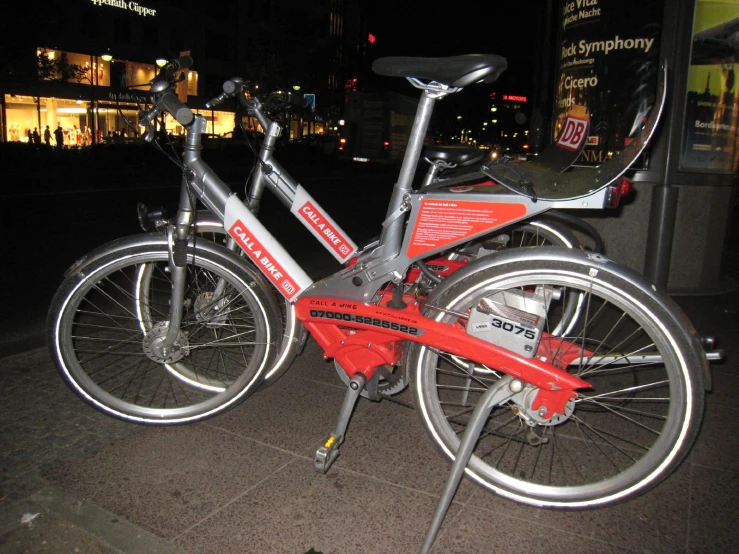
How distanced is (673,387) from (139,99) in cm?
281

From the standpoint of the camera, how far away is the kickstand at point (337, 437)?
274 cm

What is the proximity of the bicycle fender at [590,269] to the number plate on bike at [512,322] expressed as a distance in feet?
0.49

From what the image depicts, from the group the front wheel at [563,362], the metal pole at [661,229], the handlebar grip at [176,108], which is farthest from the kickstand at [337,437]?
the metal pole at [661,229]

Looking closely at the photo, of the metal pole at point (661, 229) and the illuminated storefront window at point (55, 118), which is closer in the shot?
the metal pole at point (661, 229)

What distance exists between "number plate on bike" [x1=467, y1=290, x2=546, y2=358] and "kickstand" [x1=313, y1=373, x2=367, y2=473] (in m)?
0.60

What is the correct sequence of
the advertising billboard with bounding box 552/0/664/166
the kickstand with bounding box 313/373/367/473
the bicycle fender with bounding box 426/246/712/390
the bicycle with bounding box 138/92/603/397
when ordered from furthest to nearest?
1. the advertising billboard with bounding box 552/0/664/166
2. the bicycle with bounding box 138/92/603/397
3. the kickstand with bounding box 313/373/367/473
4. the bicycle fender with bounding box 426/246/712/390

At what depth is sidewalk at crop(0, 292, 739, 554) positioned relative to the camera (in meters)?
2.45

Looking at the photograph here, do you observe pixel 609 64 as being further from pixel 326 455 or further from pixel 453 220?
pixel 326 455

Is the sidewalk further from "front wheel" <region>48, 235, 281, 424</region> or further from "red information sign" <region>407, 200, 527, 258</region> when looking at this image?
"red information sign" <region>407, 200, 527, 258</region>

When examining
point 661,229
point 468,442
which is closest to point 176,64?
point 468,442

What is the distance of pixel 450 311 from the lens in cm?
257

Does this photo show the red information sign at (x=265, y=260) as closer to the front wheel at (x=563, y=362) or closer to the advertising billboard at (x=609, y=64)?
the front wheel at (x=563, y=362)

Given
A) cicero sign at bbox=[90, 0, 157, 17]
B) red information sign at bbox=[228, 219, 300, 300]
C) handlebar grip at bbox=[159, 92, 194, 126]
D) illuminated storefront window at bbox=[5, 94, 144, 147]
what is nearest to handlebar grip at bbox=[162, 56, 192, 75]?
handlebar grip at bbox=[159, 92, 194, 126]

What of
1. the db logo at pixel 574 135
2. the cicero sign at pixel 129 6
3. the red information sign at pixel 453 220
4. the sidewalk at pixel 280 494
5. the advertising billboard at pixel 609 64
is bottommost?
the sidewalk at pixel 280 494
